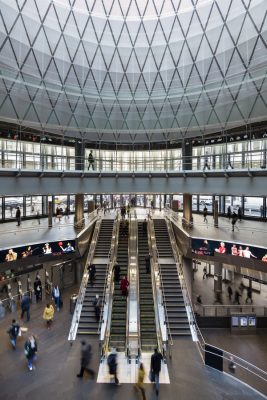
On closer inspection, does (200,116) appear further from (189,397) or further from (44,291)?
(189,397)

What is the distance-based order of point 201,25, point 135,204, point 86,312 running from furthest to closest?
point 135,204, point 201,25, point 86,312

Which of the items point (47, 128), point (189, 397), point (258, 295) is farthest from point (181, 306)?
point (47, 128)

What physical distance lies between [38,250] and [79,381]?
437 inches

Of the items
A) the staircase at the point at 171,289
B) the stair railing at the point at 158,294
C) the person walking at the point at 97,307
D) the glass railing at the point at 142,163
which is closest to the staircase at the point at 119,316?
the person walking at the point at 97,307

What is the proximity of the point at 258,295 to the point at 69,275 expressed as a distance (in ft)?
54.3

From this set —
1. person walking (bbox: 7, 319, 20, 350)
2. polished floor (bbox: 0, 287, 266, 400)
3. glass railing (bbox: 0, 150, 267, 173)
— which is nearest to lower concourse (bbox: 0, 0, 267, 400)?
polished floor (bbox: 0, 287, 266, 400)

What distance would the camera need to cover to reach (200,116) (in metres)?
29.8

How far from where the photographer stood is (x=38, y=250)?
20141 millimetres

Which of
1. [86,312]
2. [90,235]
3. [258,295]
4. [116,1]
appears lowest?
[258,295]

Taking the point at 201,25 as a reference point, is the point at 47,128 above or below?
below

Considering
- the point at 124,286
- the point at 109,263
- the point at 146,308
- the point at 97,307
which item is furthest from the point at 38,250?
the point at 146,308

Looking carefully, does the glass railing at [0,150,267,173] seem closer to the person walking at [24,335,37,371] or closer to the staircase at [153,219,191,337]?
the staircase at [153,219,191,337]

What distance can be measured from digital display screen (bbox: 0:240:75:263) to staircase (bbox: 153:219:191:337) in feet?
24.1

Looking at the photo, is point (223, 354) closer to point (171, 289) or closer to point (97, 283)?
point (171, 289)
